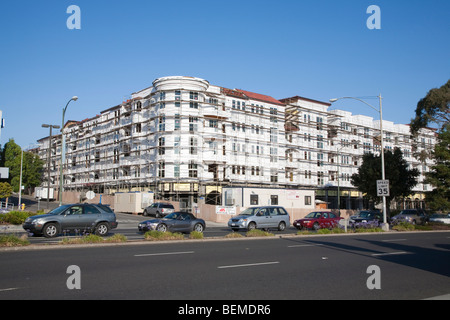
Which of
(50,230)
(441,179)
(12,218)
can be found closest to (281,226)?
(50,230)

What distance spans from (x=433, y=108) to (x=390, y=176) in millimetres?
10475

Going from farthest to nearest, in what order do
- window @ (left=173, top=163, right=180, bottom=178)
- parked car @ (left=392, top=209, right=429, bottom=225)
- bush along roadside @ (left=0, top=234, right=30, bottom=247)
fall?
window @ (left=173, top=163, right=180, bottom=178) → parked car @ (left=392, top=209, right=429, bottom=225) → bush along roadside @ (left=0, top=234, right=30, bottom=247)

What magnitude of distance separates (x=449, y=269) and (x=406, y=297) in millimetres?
4249

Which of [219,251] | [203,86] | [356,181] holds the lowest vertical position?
[219,251]

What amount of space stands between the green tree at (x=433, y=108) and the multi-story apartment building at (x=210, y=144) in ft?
35.9

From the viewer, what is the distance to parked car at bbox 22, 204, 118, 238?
18.2 m

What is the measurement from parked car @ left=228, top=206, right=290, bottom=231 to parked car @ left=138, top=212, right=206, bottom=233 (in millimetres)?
2508

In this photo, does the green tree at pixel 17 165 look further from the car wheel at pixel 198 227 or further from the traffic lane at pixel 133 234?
the car wheel at pixel 198 227

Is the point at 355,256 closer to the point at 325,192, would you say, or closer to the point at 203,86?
the point at 203,86

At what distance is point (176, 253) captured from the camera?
12961 millimetres

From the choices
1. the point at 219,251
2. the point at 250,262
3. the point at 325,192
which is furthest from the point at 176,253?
the point at 325,192

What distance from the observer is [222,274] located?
9055 millimetres

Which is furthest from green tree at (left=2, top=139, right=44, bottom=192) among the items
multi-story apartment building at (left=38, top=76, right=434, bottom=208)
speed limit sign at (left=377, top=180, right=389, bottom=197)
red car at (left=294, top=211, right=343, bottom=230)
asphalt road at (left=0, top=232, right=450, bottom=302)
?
asphalt road at (left=0, top=232, right=450, bottom=302)

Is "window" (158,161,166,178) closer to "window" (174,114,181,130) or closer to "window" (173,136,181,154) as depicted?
"window" (173,136,181,154)
